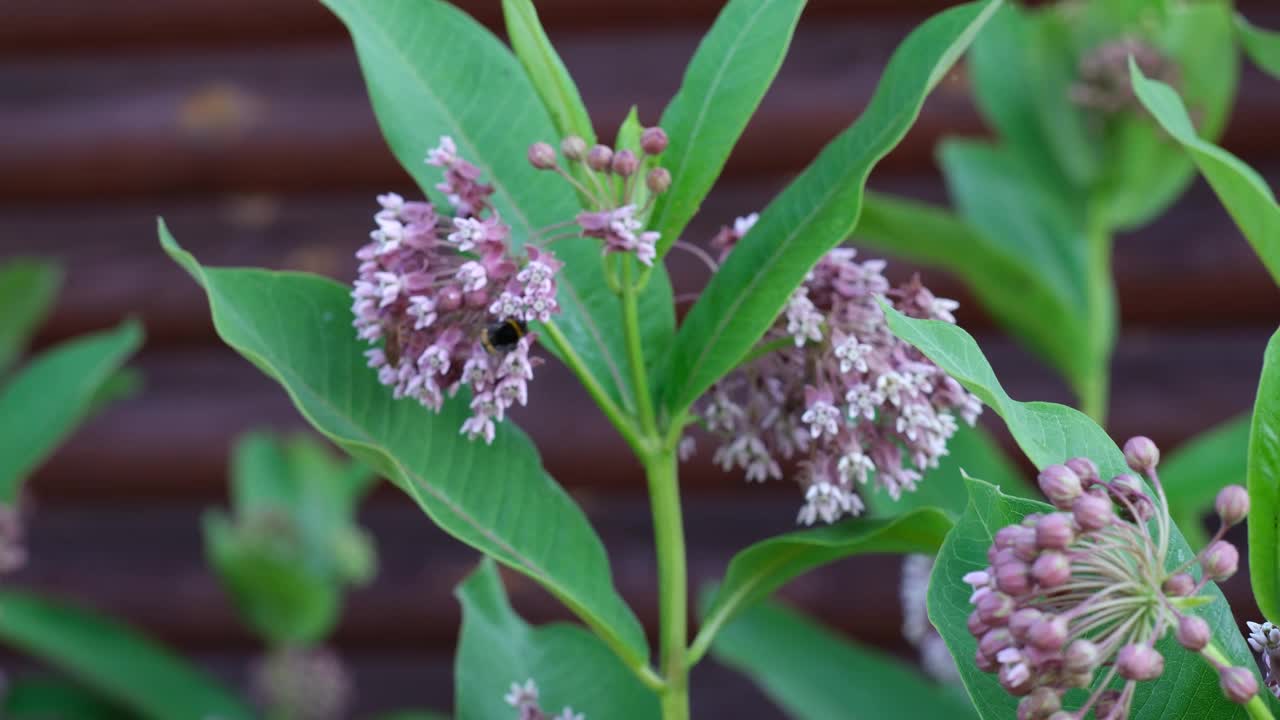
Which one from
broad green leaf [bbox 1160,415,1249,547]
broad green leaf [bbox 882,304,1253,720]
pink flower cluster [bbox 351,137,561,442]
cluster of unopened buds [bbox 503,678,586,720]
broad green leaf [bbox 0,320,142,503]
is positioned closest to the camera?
broad green leaf [bbox 882,304,1253,720]

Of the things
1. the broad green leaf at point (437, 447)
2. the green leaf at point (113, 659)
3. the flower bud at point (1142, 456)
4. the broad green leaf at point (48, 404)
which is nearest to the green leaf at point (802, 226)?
the broad green leaf at point (437, 447)

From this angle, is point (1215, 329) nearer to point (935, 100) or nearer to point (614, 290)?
point (935, 100)

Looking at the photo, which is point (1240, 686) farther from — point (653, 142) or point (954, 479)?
point (954, 479)

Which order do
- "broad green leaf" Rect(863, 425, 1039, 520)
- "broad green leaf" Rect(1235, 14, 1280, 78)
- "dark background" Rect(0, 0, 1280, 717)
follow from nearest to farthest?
"broad green leaf" Rect(1235, 14, 1280, 78) < "broad green leaf" Rect(863, 425, 1039, 520) < "dark background" Rect(0, 0, 1280, 717)

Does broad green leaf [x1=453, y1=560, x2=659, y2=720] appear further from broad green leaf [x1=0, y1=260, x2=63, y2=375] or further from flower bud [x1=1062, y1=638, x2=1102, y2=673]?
broad green leaf [x1=0, y1=260, x2=63, y2=375]

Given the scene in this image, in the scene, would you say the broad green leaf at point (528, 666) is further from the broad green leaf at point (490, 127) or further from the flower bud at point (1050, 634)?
the flower bud at point (1050, 634)

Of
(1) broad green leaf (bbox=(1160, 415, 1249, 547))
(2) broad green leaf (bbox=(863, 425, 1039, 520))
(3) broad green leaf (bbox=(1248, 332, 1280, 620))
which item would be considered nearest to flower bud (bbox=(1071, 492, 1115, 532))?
(3) broad green leaf (bbox=(1248, 332, 1280, 620))
